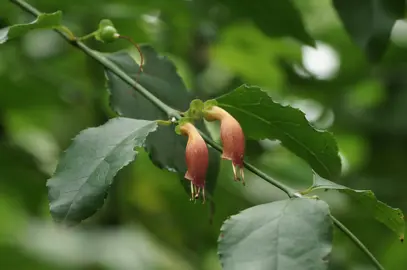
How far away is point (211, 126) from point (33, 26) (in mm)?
526

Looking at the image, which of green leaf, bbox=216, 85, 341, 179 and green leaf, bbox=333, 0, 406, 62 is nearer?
green leaf, bbox=216, 85, 341, 179

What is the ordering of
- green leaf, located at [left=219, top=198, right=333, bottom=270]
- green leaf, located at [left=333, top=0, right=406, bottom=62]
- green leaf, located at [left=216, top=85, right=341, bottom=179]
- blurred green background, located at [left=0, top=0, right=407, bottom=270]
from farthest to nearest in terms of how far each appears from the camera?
blurred green background, located at [left=0, top=0, right=407, bottom=270], green leaf, located at [left=333, top=0, right=406, bottom=62], green leaf, located at [left=216, top=85, right=341, bottom=179], green leaf, located at [left=219, top=198, right=333, bottom=270]

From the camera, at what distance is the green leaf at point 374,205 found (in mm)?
490

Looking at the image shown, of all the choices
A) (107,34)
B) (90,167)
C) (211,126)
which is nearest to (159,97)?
(107,34)

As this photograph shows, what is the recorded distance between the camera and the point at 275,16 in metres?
0.81

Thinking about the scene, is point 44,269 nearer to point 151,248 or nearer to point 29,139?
point 151,248

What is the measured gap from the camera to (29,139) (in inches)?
50.9

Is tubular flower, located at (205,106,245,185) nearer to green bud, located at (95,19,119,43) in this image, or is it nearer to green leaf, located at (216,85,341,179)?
green leaf, located at (216,85,341,179)

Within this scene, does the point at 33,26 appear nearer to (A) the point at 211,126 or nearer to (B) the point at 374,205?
(B) the point at 374,205

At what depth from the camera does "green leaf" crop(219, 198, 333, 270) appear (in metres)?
0.41

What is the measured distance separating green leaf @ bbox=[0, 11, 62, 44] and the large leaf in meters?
0.08

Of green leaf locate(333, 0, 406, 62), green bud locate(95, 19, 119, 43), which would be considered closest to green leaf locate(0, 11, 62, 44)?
green bud locate(95, 19, 119, 43)

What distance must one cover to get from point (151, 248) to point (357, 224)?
333 mm

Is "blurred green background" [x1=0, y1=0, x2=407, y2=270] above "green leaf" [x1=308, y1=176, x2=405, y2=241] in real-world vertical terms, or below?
below
